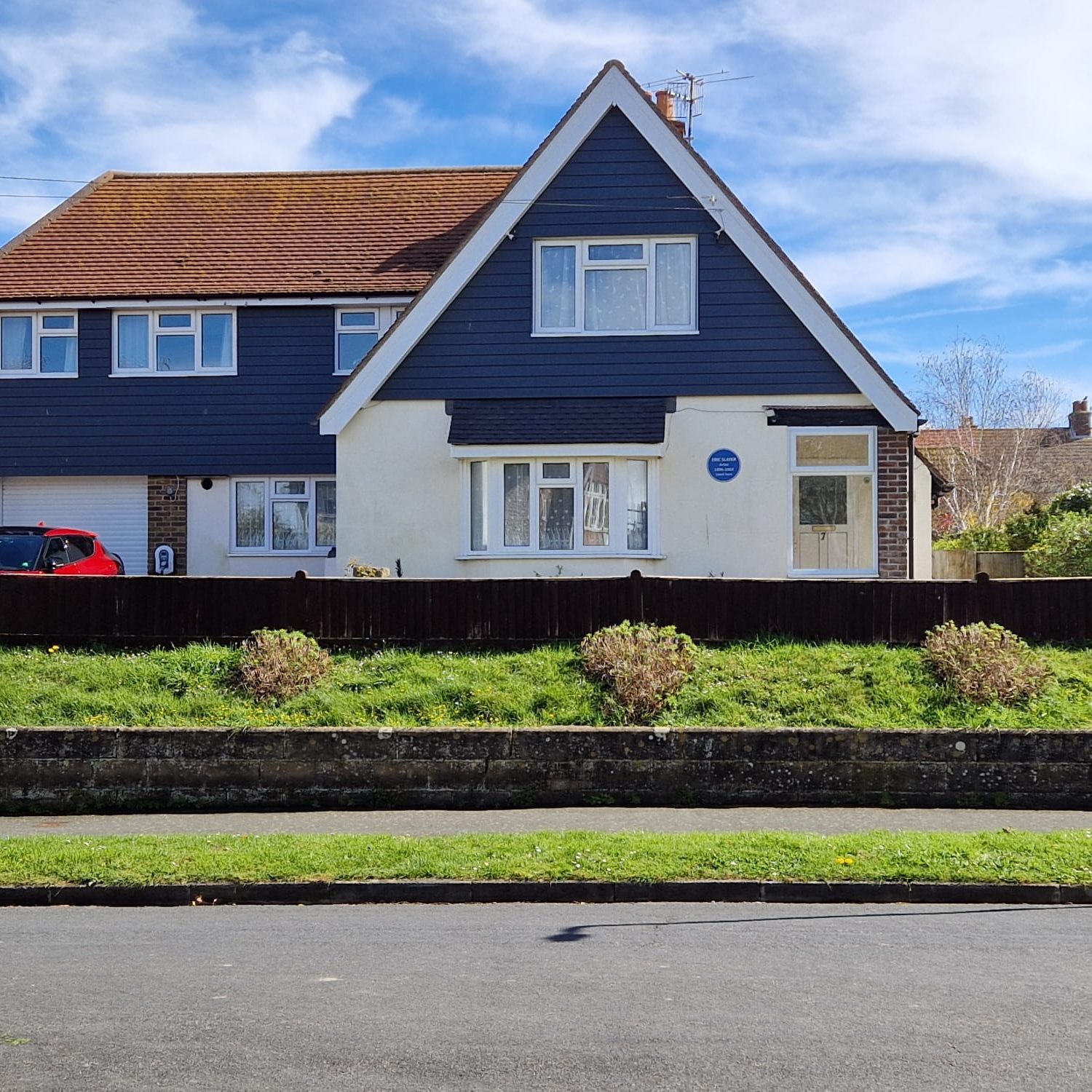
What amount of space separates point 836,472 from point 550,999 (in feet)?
46.7

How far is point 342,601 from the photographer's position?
1557 cm

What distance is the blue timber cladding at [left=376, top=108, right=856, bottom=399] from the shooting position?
19.6 metres

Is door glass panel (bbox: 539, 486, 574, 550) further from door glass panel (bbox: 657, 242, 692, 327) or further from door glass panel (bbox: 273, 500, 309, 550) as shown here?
door glass panel (bbox: 273, 500, 309, 550)

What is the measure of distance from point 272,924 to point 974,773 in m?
6.58

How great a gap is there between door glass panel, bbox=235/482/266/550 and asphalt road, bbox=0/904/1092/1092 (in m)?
15.6

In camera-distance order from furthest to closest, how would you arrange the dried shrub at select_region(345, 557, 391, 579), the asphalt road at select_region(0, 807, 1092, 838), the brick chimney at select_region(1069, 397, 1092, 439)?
the brick chimney at select_region(1069, 397, 1092, 439)
the dried shrub at select_region(345, 557, 391, 579)
the asphalt road at select_region(0, 807, 1092, 838)

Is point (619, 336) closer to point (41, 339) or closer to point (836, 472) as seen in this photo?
point (836, 472)

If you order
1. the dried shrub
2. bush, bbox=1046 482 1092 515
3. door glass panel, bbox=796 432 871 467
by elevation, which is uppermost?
door glass panel, bbox=796 432 871 467

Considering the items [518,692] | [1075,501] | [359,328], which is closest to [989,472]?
[1075,501]

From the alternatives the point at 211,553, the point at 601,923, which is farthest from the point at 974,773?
the point at 211,553

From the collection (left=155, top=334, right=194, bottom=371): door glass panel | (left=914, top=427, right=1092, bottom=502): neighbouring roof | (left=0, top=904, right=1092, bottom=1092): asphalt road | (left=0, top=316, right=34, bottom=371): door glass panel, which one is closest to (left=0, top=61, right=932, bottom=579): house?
(left=155, top=334, right=194, bottom=371): door glass panel

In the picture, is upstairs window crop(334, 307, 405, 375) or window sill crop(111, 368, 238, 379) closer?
upstairs window crop(334, 307, 405, 375)

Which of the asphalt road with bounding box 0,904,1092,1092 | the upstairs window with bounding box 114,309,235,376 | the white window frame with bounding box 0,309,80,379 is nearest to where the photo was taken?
the asphalt road with bounding box 0,904,1092,1092

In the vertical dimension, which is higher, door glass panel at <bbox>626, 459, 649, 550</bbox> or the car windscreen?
door glass panel at <bbox>626, 459, 649, 550</bbox>
